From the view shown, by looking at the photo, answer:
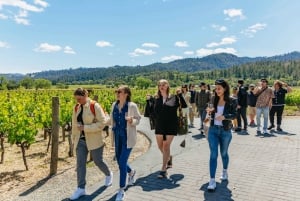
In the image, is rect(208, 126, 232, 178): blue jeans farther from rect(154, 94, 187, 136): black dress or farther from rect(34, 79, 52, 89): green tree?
rect(34, 79, 52, 89): green tree

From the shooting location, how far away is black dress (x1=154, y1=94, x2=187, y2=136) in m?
6.23

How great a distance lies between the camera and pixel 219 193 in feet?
18.2

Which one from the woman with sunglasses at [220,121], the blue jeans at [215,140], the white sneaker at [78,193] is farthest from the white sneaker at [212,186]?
the white sneaker at [78,193]

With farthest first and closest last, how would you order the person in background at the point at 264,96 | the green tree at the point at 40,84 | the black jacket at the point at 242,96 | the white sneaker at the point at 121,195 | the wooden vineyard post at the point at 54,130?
1. the green tree at the point at 40,84
2. the black jacket at the point at 242,96
3. the person in background at the point at 264,96
4. the wooden vineyard post at the point at 54,130
5. the white sneaker at the point at 121,195

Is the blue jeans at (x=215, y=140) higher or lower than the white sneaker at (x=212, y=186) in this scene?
higher

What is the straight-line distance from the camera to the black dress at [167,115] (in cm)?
623

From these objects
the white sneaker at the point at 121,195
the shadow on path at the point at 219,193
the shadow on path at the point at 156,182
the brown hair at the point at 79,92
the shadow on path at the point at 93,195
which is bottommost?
the shadow on path at the point at 93,195

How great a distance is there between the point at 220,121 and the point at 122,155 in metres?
1.83

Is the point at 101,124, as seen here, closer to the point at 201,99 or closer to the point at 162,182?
the point at 162,182

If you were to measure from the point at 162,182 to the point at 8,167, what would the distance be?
4683 millimetres

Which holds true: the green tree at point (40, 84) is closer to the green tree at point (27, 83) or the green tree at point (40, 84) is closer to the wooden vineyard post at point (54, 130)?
the green tree at point (27, 83)

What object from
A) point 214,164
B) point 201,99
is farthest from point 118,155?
point 201,99

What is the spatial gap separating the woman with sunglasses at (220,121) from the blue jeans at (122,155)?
149 centimetres

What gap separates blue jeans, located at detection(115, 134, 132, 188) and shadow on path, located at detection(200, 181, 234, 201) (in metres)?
1.39
